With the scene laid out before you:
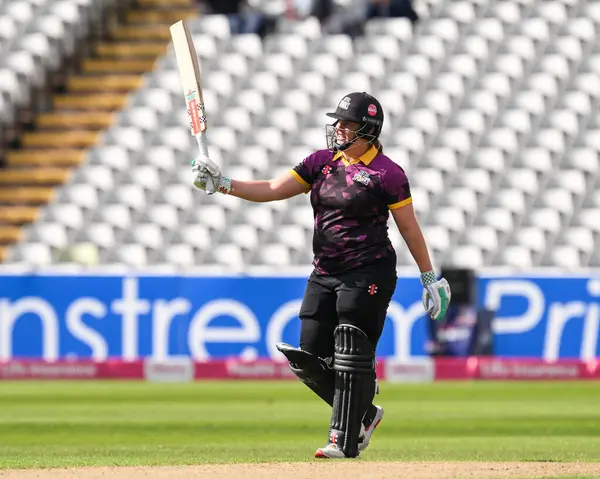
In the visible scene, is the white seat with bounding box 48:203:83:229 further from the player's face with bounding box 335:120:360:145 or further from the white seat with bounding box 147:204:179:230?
the player's face with bounding box 335:120:360:145

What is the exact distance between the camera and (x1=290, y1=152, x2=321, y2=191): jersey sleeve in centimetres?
631

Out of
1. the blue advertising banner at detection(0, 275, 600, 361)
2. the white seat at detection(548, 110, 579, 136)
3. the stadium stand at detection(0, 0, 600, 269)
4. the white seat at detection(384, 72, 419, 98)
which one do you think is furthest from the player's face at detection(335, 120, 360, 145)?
the white seat at detection(384, 72, 419, 98)

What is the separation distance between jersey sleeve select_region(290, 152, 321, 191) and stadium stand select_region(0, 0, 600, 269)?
897cm

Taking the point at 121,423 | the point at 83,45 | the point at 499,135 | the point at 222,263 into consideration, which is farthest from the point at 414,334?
the point at 83,45

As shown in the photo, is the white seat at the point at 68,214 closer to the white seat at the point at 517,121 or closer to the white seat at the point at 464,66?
the white seat at the point at 464,66

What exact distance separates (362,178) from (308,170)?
11.8 inches

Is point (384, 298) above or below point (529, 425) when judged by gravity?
above

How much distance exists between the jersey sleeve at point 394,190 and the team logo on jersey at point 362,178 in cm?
7

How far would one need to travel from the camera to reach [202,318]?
13930 mm

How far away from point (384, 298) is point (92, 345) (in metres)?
8.09

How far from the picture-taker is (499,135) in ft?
55.2

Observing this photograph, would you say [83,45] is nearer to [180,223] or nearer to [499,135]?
[180,223]

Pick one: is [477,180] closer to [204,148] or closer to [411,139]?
[411,139]

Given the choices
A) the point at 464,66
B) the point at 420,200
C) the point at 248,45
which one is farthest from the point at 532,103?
the point at 248,45
